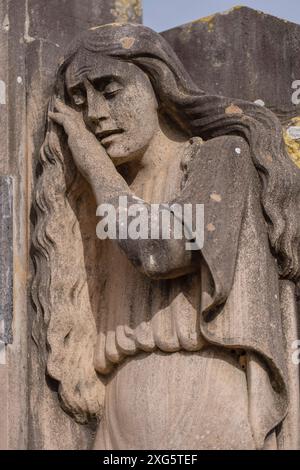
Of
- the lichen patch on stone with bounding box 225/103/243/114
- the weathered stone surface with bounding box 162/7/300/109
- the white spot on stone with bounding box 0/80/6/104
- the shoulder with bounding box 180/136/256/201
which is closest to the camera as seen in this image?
the shoulder with bounding box 180/136/256/201

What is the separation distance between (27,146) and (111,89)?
48 centimetres

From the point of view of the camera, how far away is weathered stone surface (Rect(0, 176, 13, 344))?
28.5ft

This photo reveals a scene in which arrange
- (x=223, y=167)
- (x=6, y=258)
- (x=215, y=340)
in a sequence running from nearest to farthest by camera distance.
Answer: (x=215, y=340) → (x=223, y=167) → (x=6, y=258)

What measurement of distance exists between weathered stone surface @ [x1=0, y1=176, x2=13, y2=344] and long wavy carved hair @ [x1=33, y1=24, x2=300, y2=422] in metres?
0.10

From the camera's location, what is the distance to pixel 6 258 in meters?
8.73

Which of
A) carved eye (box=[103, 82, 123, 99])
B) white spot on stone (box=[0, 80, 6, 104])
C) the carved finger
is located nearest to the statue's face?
carved eye (box=[103, 82, 123, 99])

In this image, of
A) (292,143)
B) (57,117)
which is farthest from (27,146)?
(292,143)

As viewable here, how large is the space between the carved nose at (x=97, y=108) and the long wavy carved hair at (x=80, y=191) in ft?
0.55

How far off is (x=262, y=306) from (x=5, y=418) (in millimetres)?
1081

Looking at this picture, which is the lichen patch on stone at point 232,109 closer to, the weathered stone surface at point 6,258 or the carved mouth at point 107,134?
the carved mouth at point 107,134

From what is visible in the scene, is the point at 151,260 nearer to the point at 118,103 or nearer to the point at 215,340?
the point at 215,340

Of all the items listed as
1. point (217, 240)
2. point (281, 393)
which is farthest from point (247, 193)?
point (281, 393)

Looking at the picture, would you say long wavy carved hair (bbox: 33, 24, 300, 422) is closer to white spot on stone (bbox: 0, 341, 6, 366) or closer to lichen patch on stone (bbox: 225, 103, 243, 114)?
lichen patch on stone (bbox: 225, 103, 243, 114)

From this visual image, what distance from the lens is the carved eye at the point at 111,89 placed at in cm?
863
